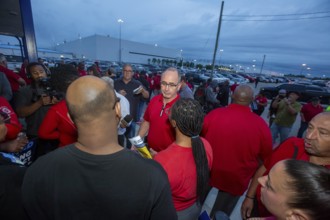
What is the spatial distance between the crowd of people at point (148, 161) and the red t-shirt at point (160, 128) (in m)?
0.02

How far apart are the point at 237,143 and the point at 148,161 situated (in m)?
1.67

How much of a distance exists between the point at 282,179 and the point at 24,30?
6216mm

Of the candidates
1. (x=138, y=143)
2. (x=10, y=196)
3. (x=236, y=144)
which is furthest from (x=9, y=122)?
(x=236, y=144)

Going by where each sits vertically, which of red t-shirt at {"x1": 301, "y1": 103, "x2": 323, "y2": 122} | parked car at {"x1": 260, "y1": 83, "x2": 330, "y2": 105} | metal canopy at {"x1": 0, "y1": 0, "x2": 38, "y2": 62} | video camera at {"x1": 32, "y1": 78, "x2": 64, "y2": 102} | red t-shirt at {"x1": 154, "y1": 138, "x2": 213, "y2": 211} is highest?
metal canopy at {"x1": 0, "y1": 0, "x2": 38, "y2": 62}

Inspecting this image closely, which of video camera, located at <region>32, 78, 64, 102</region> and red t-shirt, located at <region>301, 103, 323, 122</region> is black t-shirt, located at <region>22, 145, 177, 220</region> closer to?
video camera, located at <region>32, 78, 64, 102</region>

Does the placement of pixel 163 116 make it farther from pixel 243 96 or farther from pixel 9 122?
pixel 9 122

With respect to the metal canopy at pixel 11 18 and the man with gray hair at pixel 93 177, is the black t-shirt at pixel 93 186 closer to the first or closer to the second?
the man with gray hair at pixel 93 177

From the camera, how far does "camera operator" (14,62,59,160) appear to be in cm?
255

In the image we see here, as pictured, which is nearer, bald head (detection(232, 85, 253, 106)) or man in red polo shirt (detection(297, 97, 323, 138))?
bald head (detection(232, 85, 253, 106))

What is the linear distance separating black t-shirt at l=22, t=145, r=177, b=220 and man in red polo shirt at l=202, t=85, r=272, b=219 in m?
1.62

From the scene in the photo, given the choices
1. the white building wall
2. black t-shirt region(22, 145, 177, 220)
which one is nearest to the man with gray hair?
black t-shirt region(22, 145, 177, 220)

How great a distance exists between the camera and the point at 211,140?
252 centimetres

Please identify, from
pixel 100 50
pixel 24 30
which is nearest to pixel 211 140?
pixel 24 30

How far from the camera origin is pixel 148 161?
104 cm
